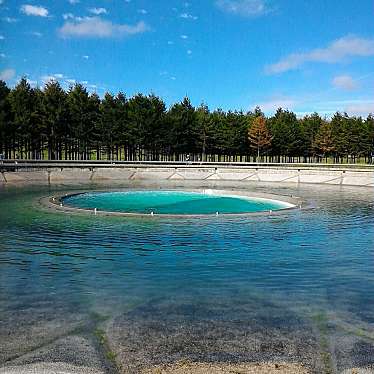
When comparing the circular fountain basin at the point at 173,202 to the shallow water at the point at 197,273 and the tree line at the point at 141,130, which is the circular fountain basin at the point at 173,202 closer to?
the shallow water at the point at 197,273

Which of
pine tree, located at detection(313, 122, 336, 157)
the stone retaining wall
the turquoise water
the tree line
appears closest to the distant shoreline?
the stone retaining wall

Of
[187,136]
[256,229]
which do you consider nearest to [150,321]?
[256,229]

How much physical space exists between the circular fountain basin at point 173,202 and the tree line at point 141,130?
30220 mm

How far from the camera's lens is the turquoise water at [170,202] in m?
20.0

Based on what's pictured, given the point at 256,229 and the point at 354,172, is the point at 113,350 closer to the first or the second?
the point at 256,229

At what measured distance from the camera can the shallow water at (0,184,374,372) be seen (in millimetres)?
6301

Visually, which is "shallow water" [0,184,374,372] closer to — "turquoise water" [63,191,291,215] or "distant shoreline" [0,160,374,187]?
"turquoise water" [63,191,291,215]

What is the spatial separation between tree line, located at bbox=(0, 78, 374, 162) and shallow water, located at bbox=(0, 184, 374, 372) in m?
41.0

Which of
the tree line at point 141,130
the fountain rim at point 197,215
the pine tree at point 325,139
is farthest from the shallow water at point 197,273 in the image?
the pine tree at point 325,139

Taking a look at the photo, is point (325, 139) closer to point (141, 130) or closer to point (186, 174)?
point (141, 130)

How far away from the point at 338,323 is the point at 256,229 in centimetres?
825

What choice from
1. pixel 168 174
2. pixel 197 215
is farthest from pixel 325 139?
pixel 197 215

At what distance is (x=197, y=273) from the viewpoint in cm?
892

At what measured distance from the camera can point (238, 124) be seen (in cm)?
6588
